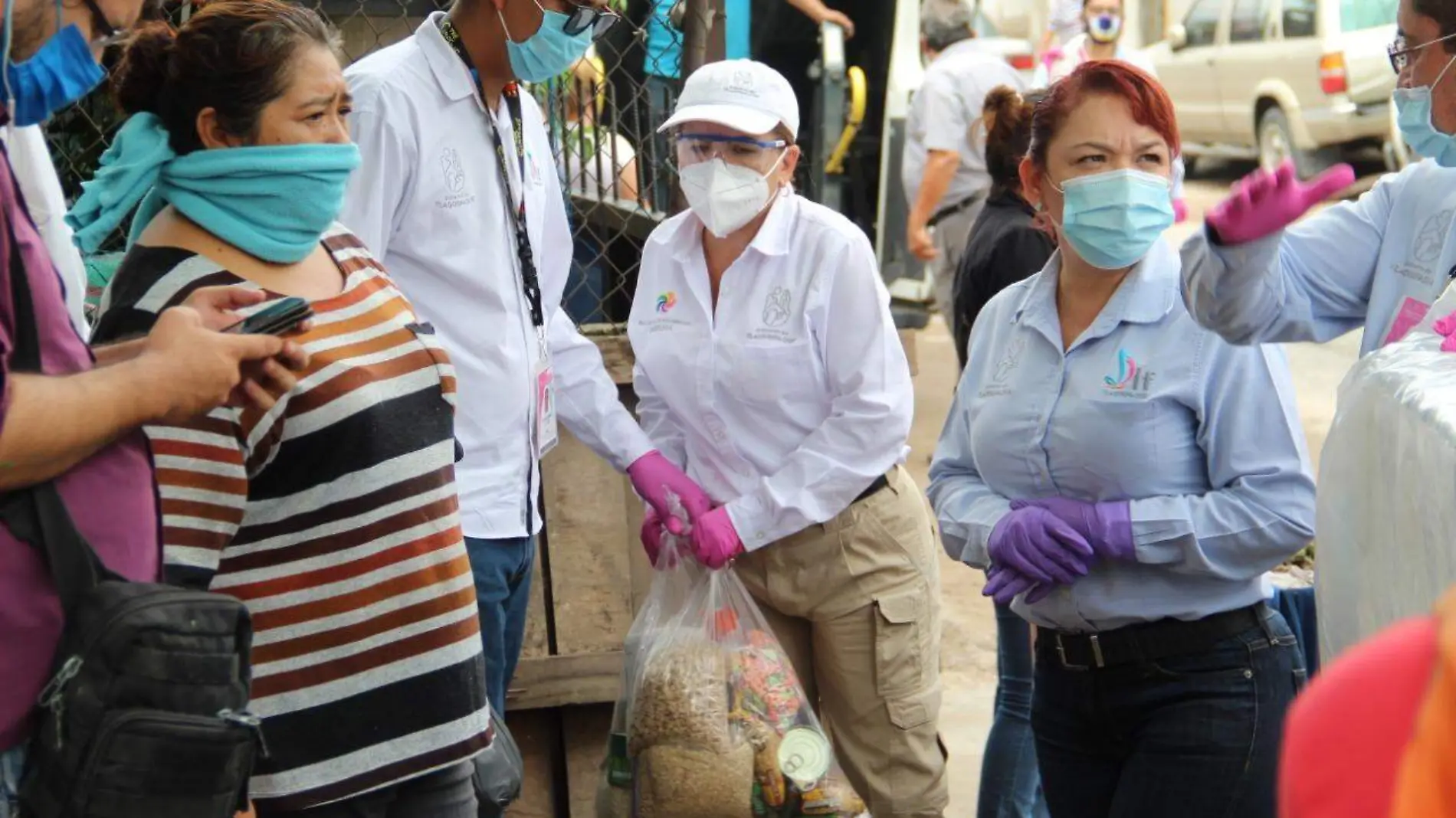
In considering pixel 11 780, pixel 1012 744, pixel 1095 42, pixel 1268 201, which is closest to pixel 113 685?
pixel 11 780

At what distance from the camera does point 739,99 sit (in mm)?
3529

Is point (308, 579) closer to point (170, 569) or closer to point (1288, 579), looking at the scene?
point (170, 569)

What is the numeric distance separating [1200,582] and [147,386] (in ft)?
5.79

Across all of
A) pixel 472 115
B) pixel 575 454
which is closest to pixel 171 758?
pixel 472 115

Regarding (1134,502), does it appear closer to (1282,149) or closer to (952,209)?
(952,209)

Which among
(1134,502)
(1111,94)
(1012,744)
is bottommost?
(1012,744)

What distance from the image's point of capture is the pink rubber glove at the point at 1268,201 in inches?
97.7

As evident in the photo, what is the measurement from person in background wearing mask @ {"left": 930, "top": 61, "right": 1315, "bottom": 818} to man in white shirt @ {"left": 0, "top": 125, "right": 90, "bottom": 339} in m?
1.63

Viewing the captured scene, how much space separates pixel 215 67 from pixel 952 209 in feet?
17.9

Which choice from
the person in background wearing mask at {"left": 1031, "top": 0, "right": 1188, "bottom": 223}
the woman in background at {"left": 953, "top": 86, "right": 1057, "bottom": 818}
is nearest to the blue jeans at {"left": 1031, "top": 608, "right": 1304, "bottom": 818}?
the woman in background at {"left": 953, "top": 86, "right": 1057, "bottom": 818}

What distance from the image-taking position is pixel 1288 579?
3555 mm

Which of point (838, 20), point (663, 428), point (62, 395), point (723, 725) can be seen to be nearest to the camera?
point (62, 395)

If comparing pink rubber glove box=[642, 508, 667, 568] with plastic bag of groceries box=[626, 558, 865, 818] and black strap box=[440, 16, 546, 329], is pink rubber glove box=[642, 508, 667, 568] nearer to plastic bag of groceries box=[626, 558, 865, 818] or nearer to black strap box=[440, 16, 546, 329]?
plastic bag of groceries box=[626, 558, 865, 818]

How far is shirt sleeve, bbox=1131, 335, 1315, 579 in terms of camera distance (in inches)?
108
